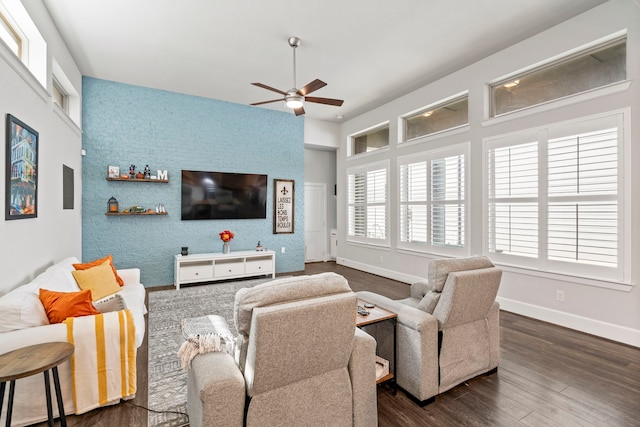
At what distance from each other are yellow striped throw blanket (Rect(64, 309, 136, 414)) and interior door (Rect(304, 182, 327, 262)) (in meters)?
5.66

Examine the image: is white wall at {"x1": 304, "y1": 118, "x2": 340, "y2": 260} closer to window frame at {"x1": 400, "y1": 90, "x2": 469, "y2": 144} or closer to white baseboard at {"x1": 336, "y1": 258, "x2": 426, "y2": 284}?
white baseboard at {"x1": 336, "y1": 258, "x2": 426, "y2": 284}

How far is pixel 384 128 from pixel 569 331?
14.4ft

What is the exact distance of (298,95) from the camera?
3623mm

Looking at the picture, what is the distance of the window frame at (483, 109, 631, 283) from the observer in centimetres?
303

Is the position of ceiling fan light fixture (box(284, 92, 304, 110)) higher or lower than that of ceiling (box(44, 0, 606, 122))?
lower

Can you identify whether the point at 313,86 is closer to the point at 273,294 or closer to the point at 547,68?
the point at 273,294

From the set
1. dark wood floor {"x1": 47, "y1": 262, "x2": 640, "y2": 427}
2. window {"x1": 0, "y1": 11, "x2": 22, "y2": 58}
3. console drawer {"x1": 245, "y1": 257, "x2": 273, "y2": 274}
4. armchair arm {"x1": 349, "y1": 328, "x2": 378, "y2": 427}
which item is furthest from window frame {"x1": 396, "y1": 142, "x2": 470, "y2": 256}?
window {"x1": 0, "y1": 11, "x2": 22, "y2": 58}

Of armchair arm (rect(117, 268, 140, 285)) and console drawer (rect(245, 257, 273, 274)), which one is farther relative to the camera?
console drawer (rect(245, 257, 273, 274))

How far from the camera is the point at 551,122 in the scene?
3.58 metres

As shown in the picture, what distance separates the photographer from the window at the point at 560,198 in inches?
124

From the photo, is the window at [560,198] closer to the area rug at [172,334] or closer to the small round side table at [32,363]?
the area rug at [172,334]

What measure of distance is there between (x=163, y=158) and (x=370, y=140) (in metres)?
4.03

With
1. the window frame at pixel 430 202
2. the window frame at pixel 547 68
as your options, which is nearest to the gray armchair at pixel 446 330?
the window frame at pixel 430 202

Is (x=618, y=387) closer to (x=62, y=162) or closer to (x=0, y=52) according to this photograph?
(x=0, y=52)
